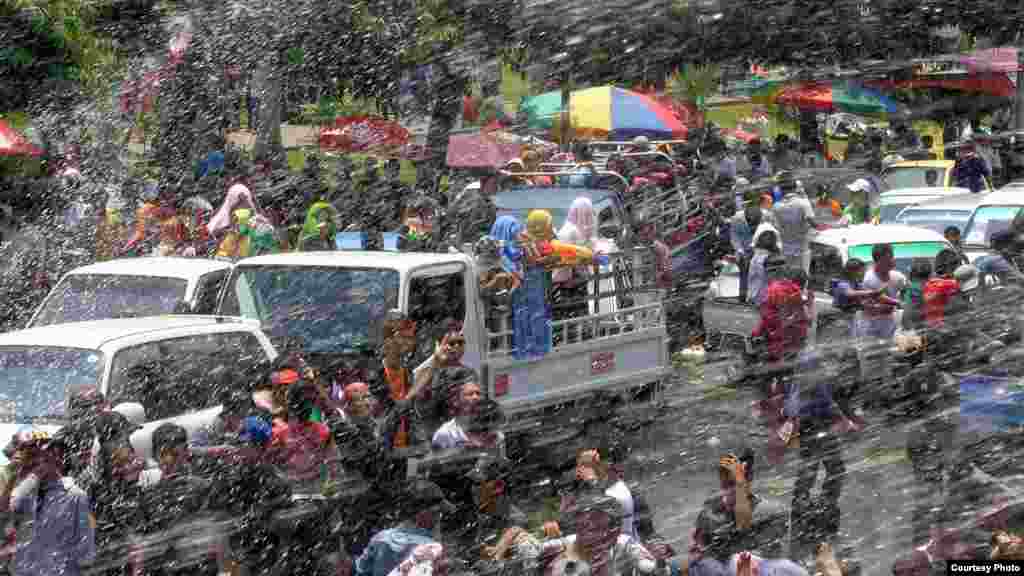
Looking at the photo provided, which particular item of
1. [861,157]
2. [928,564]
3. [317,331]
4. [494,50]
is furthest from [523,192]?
[928,564]

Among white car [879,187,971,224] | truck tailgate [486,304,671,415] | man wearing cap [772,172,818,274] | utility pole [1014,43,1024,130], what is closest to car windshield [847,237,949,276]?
man wearing cap [772,172,818,274]

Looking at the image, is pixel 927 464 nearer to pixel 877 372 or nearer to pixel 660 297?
pixel 877 372

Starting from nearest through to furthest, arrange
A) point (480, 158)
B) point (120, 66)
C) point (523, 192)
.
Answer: point (523, 192) → point (120, 66) → point (480, 158)

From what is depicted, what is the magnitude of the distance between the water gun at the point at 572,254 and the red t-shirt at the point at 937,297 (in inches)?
103

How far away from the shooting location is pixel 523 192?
13148 mm

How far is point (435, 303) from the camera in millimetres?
9969

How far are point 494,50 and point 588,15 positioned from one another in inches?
133

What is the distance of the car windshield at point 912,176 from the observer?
15.8 m

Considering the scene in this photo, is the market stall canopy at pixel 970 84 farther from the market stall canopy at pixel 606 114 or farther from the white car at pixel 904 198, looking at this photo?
the market stall canopy at pixel 606 114

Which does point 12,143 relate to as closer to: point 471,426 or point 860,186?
point 471,426

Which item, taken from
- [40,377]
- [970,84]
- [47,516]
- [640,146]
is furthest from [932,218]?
[47,516]

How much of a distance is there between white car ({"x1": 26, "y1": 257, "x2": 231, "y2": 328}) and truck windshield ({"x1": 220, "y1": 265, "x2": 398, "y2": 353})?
2.22 ft

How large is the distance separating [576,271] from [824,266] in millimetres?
2486

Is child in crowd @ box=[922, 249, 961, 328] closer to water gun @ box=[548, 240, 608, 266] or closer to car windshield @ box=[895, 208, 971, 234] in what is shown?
water gun @ box=[548, 240, 608, 266]
